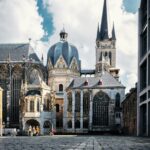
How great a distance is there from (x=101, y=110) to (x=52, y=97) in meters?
13.1

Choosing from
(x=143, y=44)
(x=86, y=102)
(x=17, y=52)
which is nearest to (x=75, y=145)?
(x=143, y=44)

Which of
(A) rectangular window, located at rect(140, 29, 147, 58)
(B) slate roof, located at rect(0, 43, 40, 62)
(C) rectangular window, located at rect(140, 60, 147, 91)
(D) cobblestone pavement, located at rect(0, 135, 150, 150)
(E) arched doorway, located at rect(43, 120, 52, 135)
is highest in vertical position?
(B) slate roof, located at rect(0, 43, 40, 62)

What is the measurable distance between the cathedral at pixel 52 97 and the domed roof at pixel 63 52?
426 cm

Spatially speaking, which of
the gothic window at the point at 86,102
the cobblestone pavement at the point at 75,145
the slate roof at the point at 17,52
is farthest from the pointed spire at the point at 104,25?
the cobblestone pavement at the point at 75,145

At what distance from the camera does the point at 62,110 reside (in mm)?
118250

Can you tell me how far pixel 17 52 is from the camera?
12456cm

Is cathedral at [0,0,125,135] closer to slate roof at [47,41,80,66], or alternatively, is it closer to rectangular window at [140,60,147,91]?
slate roof at [47,41,80,66]

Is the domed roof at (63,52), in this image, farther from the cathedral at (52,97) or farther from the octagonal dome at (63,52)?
the cathedral at (52,97)

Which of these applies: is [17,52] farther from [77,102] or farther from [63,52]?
[77,102]

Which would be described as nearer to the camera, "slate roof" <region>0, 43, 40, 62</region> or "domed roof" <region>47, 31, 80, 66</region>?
"slate roof" <region>0, 43, 40, 62</region>

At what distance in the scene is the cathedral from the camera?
107125 millimetres

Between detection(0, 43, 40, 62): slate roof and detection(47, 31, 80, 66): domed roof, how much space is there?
743 cm

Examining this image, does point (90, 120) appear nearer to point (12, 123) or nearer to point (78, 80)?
point (78, 80)

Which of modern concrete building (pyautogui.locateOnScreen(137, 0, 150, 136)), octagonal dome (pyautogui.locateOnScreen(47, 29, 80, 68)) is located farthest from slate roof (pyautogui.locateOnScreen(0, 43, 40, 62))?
modern concrete building (pyautogui.locateOnScreen(137, 0, 150, 136))
